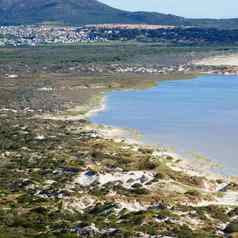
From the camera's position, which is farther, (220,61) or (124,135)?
(220,61)

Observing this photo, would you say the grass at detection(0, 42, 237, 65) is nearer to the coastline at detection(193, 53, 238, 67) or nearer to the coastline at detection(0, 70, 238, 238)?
the coastline at detection(193, 53, 238, 67)

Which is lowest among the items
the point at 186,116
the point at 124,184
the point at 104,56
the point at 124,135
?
the point at 104,56

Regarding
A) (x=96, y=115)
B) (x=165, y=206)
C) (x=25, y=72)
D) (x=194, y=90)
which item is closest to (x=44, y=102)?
(x=96, y=115)

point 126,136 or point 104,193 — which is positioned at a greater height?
point 104,193

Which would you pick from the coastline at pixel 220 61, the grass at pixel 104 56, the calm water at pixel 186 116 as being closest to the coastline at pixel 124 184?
the calm water at pixel 186 116

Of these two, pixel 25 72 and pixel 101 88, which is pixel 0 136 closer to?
pixel 101 88

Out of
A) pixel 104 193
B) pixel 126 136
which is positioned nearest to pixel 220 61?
pixel 126 136

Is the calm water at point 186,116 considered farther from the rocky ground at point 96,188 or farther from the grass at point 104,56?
the grass at point 104,56

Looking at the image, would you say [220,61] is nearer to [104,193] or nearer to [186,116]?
[186,116]

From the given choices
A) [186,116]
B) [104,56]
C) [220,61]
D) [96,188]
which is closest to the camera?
[96,188]
